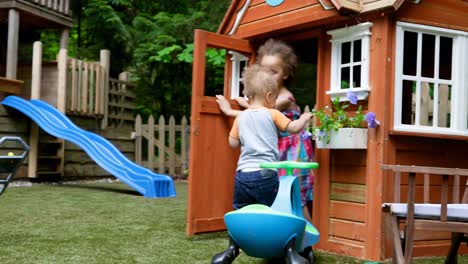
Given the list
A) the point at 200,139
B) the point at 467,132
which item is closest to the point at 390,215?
the point at 467,132

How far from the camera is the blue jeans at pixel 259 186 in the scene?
3576 millimetres

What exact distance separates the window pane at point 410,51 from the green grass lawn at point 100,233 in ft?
6.44

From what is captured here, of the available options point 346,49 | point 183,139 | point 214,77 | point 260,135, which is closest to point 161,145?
point 183,139

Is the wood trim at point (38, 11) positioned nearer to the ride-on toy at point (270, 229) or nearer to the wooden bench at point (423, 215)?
the ride-on toy at point (270, 229)

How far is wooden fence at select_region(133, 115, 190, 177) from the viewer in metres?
12.1

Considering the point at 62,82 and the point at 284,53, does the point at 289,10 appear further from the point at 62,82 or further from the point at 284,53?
the point at 62,82

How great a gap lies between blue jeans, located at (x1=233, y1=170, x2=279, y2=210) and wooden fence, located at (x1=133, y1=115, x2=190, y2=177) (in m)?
8.61

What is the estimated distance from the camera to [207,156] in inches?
190

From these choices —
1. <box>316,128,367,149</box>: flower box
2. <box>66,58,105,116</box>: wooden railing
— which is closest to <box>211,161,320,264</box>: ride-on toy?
<box>316,128,367,149</box>: flower box

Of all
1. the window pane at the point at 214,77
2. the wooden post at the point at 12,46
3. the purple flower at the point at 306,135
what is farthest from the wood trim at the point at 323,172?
the window pane at the point at 214,77

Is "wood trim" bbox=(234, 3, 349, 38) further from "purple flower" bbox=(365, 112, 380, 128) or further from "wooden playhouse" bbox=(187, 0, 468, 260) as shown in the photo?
"purple flower" bbox=(365, 112, 380, 128)

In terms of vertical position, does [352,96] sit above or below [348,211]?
above

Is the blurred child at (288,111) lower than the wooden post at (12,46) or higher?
lower

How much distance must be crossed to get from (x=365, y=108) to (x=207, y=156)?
1.43 m
